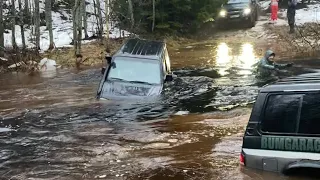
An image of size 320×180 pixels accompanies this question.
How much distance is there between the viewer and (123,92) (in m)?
10.4

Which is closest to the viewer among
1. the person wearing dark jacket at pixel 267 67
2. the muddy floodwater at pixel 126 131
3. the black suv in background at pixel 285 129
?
the black suv in background at pixel 285 129

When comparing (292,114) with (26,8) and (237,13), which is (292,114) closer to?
(237,13)

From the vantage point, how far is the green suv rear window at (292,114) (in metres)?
4.39

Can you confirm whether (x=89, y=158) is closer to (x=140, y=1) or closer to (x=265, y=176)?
(x=265, y=176)

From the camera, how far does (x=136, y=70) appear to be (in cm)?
1087

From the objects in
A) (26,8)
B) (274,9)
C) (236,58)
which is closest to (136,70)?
(236,58)

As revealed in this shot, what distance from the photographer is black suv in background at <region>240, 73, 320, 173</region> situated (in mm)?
4395

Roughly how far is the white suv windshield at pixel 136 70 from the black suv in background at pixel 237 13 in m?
16.9

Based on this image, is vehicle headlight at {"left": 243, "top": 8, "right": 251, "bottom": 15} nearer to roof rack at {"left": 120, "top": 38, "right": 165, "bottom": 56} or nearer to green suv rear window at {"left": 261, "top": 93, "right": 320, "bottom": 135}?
roof rack at {"left": 120, "top": 38, "right": 165, "bottom": 56}

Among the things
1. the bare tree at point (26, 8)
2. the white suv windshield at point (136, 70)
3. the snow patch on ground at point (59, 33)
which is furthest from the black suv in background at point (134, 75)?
the bare tree at point (26, 8)

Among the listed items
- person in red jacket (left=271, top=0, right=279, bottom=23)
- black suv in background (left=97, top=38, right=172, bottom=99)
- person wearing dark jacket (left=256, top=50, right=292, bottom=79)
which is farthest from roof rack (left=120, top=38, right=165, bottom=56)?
person in red jacket (left=271, top=0, right=279, bottom=23)

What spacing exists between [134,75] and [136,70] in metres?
0.14

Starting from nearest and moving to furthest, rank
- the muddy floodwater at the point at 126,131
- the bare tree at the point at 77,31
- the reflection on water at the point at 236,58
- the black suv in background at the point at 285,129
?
the black suv in background at the point at 285,129 → the muddy floodwater at the point at 126,131 → the reflection on water at the point at 236,58 → the bare tree at the point at 77,31

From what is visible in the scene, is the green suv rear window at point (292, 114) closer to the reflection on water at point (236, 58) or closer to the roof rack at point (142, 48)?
the roof rack at point (142, 48)
